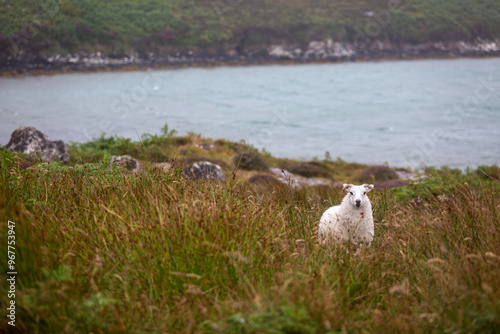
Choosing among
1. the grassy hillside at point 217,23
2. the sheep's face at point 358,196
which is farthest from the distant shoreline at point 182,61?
the sheep's face at point 358,196

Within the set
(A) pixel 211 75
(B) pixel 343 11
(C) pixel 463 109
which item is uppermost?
(B) pixel 343 11

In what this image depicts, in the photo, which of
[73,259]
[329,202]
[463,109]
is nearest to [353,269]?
[73,259]

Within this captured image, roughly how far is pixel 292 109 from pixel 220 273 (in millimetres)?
37654

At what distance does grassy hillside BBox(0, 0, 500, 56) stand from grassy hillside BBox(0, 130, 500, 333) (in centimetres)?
5039

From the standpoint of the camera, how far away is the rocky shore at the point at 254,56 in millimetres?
48941

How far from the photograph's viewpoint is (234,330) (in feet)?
10.5

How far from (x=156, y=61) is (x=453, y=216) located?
58350mm

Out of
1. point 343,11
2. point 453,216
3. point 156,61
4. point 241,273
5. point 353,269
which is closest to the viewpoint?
point 241,273

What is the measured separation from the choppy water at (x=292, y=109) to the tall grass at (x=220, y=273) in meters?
19.1

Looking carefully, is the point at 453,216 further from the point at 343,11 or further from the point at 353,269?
the point at 343,11

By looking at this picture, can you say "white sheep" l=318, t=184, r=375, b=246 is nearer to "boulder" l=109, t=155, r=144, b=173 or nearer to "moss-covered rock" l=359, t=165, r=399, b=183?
"boulder" l=109, t=155, r=144, b=173

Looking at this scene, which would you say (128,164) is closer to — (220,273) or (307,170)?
(220,273)

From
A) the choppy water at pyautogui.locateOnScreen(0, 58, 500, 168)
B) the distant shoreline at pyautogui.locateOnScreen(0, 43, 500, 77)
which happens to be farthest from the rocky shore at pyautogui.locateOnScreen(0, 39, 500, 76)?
the choppy water at pyautogui.locateOnScreen(0, 58, 500, 168)

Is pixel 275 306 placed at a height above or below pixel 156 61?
below
